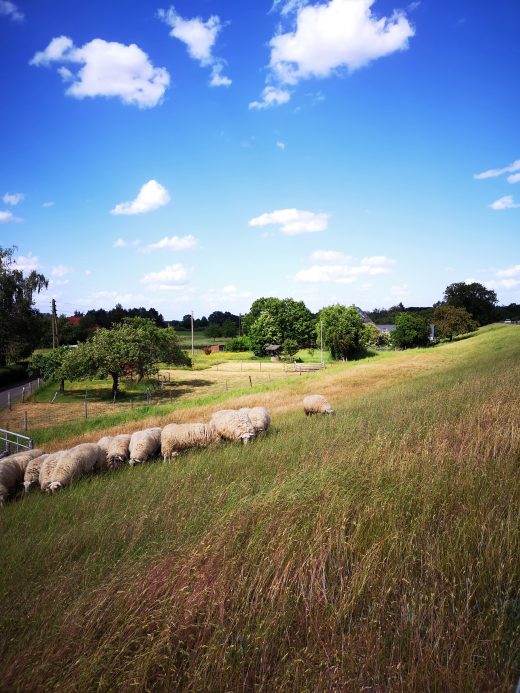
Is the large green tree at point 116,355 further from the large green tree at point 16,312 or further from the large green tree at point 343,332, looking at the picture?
the large green tree at point 343,332

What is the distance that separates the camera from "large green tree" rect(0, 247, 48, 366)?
55.0 metres

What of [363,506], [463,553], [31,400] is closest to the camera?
[463,553]

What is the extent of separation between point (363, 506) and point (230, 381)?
148 feet

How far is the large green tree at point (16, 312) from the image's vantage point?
2167 inches

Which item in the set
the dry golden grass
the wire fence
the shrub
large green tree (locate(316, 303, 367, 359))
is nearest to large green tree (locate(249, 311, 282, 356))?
large green tree (locate(316, 303, 367, 359))

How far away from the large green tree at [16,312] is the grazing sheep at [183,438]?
5133 centimetres

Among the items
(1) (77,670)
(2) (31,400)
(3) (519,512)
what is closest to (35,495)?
(1) (77,670)

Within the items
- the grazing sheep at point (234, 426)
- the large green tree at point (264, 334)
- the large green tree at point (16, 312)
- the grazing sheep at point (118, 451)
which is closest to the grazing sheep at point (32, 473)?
the grazing sheep at point (118, 451)

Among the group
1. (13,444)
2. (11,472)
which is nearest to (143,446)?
(11,472)

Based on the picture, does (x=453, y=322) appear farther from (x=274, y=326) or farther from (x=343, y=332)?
(x=274, y=326)

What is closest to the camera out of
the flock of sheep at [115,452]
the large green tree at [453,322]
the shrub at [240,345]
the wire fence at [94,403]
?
the flock of sheep at [115,452]

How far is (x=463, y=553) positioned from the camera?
4117 millimetres

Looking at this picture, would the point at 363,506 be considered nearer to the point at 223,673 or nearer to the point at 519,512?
the point at 519,512

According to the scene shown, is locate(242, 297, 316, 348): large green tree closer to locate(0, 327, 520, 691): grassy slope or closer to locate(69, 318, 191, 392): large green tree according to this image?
locate(69, 318, 191, 392): large green tree
